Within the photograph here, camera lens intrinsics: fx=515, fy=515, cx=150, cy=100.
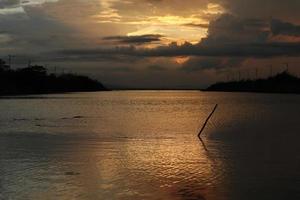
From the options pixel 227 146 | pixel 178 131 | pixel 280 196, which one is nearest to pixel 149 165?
pixel 280 196

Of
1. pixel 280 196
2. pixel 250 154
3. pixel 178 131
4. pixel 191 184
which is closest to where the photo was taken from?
pixel 280 196

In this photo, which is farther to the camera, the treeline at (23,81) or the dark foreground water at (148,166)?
the treeline at (23,81)

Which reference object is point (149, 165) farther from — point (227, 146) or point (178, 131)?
point (178, 131)

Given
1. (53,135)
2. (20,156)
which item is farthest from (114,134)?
(20,156)

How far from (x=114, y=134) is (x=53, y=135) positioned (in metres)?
3.86

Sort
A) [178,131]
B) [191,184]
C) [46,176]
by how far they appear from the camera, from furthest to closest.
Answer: [178,131] → [46,176] → [191,184]

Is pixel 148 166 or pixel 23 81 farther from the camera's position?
pixel 23 81

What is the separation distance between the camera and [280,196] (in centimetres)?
1375

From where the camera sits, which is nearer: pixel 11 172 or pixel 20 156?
pixel 11 172

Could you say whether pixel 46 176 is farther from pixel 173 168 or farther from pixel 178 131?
pixel 178 131

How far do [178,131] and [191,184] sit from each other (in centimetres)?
2044

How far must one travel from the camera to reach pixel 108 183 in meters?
15.3

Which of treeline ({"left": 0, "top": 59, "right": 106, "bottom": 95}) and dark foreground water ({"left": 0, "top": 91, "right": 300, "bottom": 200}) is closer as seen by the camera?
dark foreground water ({"left": 0, "top": 91, "right": 300, "bottom": 200})

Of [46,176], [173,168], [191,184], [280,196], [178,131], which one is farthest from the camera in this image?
[178,131]
